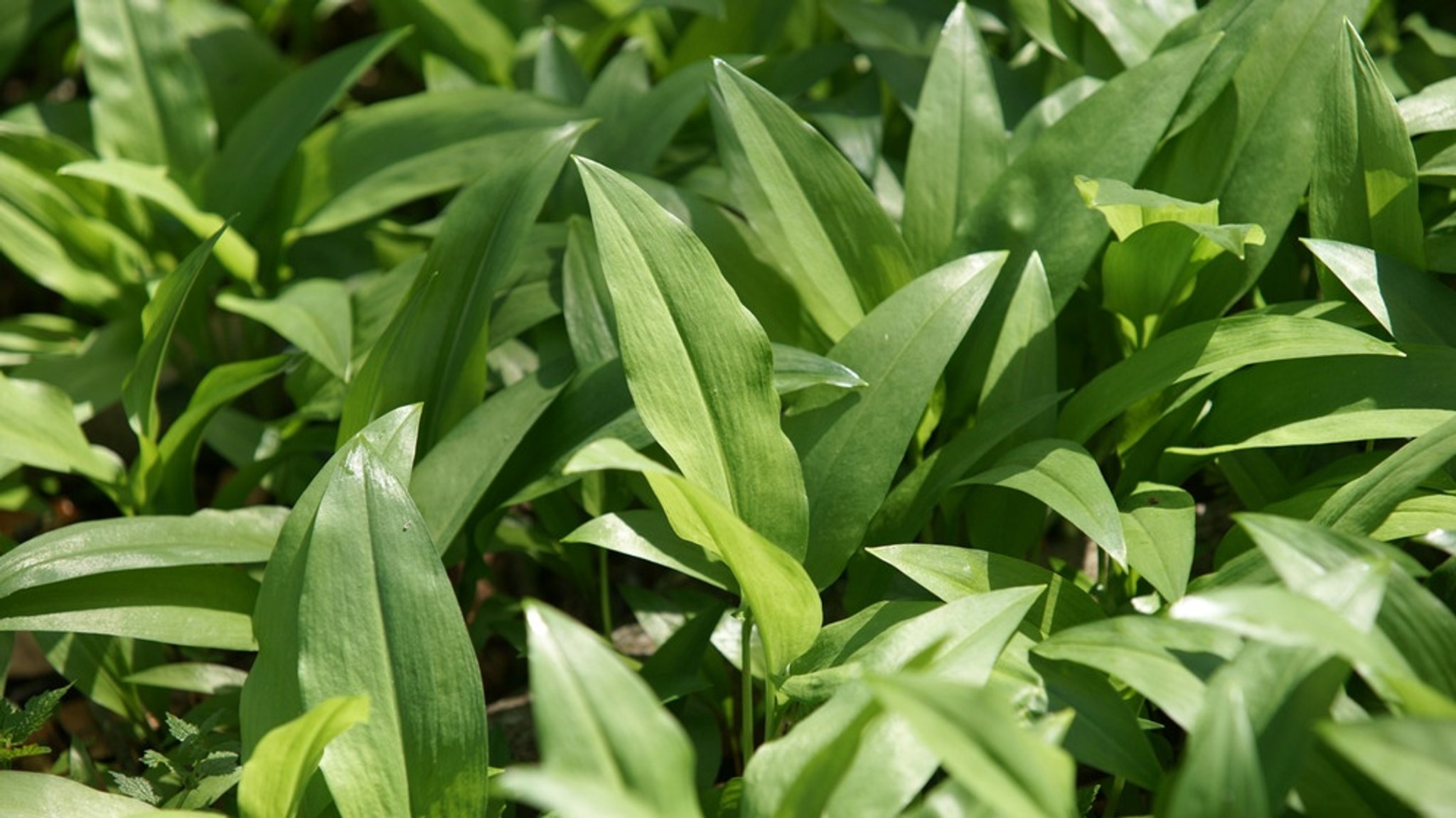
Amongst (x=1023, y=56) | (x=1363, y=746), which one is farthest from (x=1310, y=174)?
(x=1363, y=746)

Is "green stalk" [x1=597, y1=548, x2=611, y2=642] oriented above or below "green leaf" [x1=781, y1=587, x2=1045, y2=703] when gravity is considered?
below

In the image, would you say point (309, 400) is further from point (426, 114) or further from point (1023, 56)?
point (1023, 56)

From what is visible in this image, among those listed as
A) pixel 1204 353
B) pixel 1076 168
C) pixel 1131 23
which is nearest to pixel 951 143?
pixel 1076 168

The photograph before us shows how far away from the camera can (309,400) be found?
1567mm

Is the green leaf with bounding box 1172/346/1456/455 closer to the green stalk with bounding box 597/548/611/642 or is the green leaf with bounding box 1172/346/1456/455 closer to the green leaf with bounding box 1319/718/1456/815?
the green leaf with bounding box 1319/718/1456/815

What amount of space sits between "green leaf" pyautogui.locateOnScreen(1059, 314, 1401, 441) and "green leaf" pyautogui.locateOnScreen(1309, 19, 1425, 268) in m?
0.17

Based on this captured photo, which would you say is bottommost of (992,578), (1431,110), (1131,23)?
(992,578)

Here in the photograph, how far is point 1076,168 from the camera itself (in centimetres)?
138

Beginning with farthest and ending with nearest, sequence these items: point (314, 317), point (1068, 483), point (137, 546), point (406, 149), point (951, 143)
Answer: point (406, 149)
point (314, 317)
point (951, 143)
point (137, 546)
point (1068, 483)

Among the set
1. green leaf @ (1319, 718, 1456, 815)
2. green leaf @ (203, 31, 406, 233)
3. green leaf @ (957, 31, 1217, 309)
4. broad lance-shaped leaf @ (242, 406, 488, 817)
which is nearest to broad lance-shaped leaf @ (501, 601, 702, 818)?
broad lance-shaped leaf @ (242, 406, 488, 817)

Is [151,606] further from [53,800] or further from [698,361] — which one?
[698,361]

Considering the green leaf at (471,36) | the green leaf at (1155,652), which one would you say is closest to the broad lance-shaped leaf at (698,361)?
the green leaf at (1155,652)

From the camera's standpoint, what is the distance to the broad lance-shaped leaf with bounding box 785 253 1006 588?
123cm

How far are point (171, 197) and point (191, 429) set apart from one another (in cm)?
41
